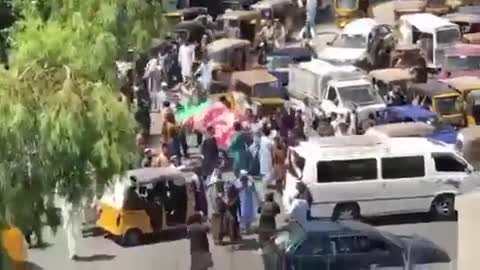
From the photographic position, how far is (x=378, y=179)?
1062 cm

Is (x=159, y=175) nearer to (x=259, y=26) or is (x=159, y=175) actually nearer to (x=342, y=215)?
(x=342, y=215)

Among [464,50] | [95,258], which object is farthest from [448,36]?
[95,258]

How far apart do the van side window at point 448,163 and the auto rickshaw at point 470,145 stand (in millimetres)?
339

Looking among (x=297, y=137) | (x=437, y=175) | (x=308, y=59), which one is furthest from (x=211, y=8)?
(x=437, y=175)

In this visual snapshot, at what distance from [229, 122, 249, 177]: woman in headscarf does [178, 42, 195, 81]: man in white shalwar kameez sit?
3045 millimetres

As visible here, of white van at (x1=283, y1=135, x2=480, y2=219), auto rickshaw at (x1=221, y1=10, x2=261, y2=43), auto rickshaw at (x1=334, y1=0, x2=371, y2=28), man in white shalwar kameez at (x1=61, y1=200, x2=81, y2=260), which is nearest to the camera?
man in white shalwar kameez at (x1=61, y1=200, x2=81, y2=260)

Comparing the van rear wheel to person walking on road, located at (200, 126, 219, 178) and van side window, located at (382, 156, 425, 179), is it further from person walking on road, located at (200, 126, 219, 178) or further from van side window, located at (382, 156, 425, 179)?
person walking on road, located at (200, 126, 219, 178)

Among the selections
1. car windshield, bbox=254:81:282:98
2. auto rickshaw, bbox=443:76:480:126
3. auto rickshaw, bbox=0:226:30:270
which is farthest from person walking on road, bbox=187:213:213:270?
auto rickshaw, bbox=443:76:480:126

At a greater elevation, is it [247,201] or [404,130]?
[404,130]

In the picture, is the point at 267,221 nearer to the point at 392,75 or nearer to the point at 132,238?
the point at 132,238

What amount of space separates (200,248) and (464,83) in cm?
454

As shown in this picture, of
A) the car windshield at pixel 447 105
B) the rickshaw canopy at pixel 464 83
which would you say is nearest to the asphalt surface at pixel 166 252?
the car windshield at pixel 447 105

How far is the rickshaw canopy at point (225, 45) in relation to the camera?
15.4m

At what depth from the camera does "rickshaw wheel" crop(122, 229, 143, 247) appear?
1045cm
